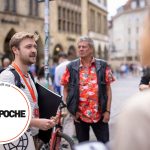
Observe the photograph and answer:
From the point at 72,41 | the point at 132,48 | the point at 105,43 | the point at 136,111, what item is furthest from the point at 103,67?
the point at 132,48

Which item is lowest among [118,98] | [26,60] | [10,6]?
[118,98]

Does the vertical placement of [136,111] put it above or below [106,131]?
above

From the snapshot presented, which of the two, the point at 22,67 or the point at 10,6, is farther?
the point at 10,6

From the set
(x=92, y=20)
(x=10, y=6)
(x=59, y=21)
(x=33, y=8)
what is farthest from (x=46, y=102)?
(x=92, y=20)

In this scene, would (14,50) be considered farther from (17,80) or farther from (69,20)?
(69,20)

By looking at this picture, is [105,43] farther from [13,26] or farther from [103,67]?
[103,67]

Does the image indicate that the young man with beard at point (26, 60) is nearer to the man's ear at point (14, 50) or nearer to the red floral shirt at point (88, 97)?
the man's ear at point (14, 50)

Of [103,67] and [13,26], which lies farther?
[13,26]

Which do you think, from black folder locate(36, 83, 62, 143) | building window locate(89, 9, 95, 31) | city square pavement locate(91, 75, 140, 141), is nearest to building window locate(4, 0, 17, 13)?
city square pavement locate(91, 75, 140, 141)

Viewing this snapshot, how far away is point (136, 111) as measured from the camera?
4.50 feet

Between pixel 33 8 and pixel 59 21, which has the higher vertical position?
pixel 33 8

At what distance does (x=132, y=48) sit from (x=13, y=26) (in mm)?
68007

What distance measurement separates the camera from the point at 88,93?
214 inches

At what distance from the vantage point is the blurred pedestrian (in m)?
5.45
